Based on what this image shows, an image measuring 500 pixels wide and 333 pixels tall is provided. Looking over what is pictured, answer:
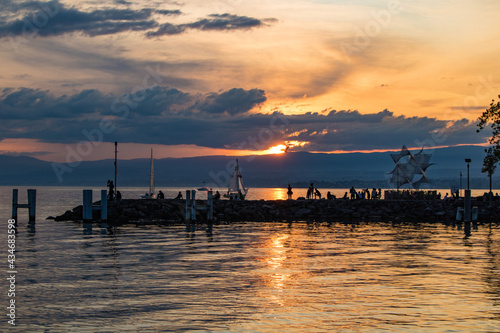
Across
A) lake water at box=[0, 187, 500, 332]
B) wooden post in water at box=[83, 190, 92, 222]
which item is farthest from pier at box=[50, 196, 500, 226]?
lake water at box=[0, 187, 500, 332]

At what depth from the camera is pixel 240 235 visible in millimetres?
46000

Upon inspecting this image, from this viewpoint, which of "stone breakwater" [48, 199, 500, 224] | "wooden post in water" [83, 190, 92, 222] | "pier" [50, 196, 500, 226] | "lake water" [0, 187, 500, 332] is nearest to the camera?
"lake water" [0, 187, 500, 332]

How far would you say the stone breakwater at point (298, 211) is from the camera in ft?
211

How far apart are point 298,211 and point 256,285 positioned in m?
46.2

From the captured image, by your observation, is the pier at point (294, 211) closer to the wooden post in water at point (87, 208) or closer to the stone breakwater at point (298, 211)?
the stone breakwater at point (298, 211)

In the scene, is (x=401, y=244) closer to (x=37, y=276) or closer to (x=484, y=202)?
(x=37, y=276)

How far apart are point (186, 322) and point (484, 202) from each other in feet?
206

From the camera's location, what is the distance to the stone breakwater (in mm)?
64375

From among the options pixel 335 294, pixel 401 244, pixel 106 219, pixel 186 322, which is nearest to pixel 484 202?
pixel 401 244

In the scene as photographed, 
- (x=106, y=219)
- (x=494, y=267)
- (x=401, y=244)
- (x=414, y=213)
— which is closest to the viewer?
(x=494, y=267)

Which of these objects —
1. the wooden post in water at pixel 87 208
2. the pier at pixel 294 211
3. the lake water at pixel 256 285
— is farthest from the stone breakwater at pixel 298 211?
the lake water at pixel 256 285

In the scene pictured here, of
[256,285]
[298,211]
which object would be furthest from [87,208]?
[256,285]

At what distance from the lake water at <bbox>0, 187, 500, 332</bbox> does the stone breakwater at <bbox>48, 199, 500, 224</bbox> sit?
22216 millimetres

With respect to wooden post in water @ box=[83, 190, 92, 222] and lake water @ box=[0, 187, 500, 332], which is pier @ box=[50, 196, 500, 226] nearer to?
wooden post in water @ box=[83, 190, 92, 222]
